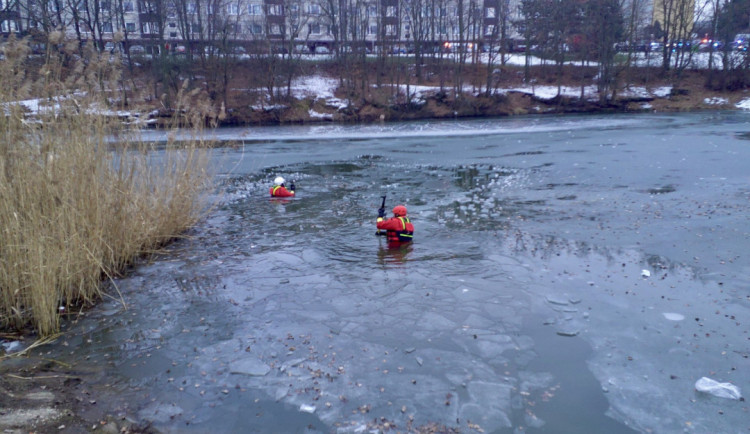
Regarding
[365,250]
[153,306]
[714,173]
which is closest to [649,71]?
[714,173]

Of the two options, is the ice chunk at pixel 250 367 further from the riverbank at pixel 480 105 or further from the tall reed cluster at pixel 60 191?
the riverbank at pixel 480 105

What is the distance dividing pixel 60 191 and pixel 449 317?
4.59 m

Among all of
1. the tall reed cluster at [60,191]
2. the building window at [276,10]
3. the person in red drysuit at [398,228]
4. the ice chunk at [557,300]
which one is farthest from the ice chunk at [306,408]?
the building window at [276,10]

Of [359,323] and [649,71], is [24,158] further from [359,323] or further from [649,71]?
[649,71]

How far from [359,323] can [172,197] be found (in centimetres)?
467

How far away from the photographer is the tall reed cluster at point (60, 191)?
612 centimetres

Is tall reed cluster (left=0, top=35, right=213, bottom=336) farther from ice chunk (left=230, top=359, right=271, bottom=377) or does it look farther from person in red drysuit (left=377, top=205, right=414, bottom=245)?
person in red drysuit (left=377, top=205, right=414, bottom=245)

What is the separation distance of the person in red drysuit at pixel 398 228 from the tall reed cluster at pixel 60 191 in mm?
3595

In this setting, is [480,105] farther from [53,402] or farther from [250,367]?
[53,402]

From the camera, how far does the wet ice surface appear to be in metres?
4.79

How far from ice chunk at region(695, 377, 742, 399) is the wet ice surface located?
0.08 meters

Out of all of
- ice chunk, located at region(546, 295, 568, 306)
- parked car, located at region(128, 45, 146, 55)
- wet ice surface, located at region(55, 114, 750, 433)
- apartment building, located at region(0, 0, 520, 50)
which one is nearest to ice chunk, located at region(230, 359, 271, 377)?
wet ice surface, located at region(55, 114, 750, 433)

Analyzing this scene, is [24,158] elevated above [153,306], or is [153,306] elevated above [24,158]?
[24,158]

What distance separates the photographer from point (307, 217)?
1164 cm
